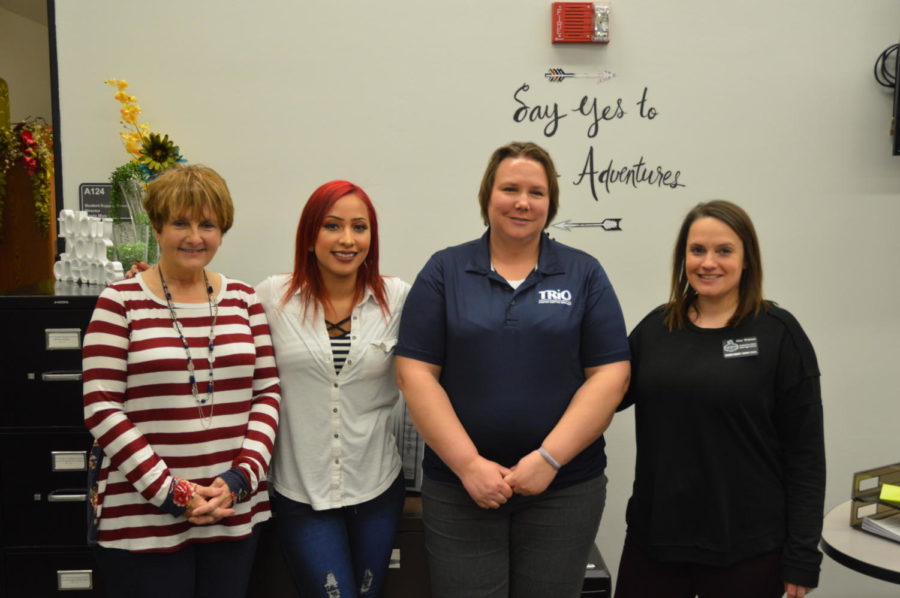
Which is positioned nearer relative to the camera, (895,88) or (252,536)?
(252,536)

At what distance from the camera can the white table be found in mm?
1618

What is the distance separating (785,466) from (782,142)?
147 cm

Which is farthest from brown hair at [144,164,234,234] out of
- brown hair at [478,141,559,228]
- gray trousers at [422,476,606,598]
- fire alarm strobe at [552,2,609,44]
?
fire alarm strobe at [552,2,609,44]

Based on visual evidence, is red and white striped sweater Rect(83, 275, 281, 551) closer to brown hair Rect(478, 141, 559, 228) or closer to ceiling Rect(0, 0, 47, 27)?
brown hair Rect(478, 141, 559, 228)

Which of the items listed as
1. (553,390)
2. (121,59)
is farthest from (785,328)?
(121,59)

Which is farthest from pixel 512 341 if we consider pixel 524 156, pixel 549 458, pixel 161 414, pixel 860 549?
pixel 860 549

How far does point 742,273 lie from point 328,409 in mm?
1034

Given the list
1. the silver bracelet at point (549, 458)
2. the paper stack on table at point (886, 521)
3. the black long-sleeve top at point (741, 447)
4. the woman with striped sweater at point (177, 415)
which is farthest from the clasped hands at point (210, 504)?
the paper stack on table at point (886, 521)

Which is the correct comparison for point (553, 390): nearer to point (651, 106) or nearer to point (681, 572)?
point (681, 572)

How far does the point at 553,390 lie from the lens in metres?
1.62

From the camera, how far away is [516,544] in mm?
1671

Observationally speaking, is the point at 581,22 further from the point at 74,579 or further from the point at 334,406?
the point at 74,579

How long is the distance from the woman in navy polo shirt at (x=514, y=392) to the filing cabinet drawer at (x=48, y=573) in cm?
109

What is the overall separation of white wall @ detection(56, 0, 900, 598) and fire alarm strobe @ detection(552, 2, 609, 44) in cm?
4
